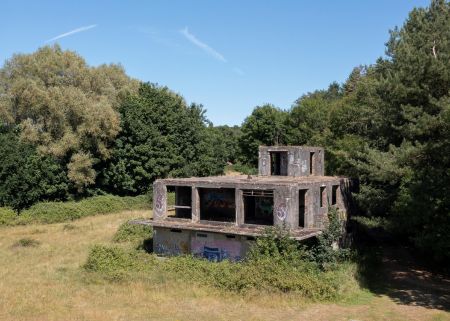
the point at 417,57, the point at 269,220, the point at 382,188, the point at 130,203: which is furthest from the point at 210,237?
the point at 130,203

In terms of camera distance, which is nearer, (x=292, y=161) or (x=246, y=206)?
(x=246, y=206)

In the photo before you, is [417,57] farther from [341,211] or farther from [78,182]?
[78,182]

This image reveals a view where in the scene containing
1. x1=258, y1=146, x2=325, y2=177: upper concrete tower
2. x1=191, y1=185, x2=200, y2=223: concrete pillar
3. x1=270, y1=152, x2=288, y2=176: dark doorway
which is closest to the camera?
x1=191, y1=185, x2=200, y2=223: concrete pillar

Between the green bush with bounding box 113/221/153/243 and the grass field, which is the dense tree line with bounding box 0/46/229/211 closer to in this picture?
the green bush with bounding box 113/221/153/243

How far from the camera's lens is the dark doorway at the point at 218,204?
32.3 metres

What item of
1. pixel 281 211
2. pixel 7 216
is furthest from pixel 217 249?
pixel 7 216

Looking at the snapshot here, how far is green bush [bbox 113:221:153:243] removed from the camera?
36281 mm

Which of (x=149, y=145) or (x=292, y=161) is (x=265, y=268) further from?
(x=149, y=145)

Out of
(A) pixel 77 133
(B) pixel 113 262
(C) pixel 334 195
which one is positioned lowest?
(B) pixel 113 262

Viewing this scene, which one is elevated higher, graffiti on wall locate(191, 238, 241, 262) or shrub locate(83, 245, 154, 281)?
graffiti on wall locate(191, 238, 241, 262)

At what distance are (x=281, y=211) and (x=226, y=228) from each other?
11.3ft

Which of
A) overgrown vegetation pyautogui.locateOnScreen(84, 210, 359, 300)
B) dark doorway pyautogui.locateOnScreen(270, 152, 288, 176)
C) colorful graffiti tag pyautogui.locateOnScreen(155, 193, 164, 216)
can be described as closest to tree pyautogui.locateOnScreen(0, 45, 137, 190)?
dark doorway pyautogui.locateOnScreen(270, 152, 288, 176)

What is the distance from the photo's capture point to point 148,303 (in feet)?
69.4

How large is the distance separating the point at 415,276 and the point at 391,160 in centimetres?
688
